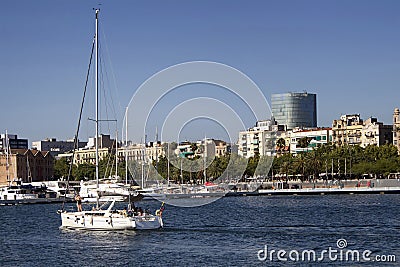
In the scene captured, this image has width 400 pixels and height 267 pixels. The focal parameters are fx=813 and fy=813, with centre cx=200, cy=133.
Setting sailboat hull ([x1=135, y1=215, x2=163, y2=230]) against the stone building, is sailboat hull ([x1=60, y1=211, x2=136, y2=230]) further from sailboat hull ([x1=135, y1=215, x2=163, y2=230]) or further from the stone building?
the stone building

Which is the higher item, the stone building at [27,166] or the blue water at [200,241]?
the stone building at [27,166]

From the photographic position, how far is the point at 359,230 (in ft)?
169

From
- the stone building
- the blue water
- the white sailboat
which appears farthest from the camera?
the stone building

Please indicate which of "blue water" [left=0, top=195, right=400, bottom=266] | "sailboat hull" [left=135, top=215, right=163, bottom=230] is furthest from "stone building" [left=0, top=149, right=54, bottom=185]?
"sailboat hull" [left=135, top=215, right=163, bottom=230]

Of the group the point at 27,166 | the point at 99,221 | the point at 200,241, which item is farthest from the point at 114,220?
the point at 27,166

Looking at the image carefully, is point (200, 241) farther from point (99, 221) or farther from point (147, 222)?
point (99, 221)

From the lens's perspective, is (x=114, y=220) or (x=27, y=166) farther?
(x=27, y=166)

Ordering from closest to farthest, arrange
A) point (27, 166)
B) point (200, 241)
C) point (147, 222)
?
point (200, 241) < point (147, 222) < point (27, 166)

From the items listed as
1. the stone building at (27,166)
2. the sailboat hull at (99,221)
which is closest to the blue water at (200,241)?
Result: the sailboat hull at (99,221)

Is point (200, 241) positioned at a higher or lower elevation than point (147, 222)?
lower

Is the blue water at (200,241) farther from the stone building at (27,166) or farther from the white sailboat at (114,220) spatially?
the stone building at (27,166)

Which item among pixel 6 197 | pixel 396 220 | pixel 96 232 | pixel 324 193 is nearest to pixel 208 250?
pixel 96 232

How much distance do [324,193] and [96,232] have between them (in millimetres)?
80030

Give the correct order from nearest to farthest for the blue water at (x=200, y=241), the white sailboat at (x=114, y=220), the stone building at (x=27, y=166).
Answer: the blue water at (x=200, y=241)
the white sailboat at (x=114, y=220)
the stone building at (x=27, y=166)
